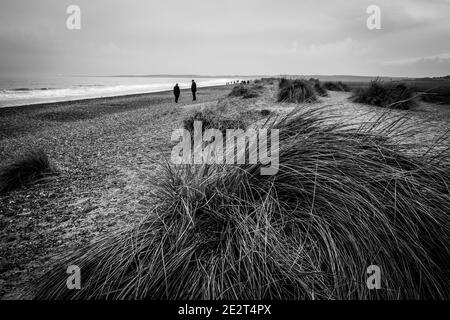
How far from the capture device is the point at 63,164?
515 cm

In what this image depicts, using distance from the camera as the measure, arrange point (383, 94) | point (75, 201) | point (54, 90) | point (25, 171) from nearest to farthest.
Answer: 1. point (75, 201)
2. point (25, 171)
3. point (383, 94)
4. point (54, 90)

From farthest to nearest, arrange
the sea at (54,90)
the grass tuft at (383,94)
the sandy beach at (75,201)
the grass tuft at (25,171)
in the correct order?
the sea at (54,90)
the grass tuft at (383,94)
the grass tuft at (25,171)
the sandy beach at (75,201)

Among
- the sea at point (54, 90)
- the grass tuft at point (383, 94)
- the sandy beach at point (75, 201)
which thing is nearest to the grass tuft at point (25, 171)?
the sandy beach at point (75, 201)

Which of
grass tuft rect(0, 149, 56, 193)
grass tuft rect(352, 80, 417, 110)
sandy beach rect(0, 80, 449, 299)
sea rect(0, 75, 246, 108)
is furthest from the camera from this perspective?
sea rect(0, 75, 246, 108)

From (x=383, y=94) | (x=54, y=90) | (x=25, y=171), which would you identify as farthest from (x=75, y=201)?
(x=54, y=90)

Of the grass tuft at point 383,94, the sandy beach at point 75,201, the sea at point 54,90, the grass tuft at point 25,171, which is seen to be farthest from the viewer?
the sea at point 54,90

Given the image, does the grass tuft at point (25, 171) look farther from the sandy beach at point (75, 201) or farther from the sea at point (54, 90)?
the sea at point (54, 90)

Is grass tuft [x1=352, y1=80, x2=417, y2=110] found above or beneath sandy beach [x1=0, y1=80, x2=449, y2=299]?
above

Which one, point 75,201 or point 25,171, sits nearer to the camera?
point 75,201

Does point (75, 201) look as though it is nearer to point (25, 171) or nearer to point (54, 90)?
point (25, 171)

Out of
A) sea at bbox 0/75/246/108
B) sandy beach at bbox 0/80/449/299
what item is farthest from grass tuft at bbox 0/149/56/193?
sea at bbox 0/75/246/108

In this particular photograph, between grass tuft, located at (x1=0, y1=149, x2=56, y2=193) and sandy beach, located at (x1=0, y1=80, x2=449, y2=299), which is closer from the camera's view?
sandy beach, located at (x1=0, y1=80, x2=449, y2=299)

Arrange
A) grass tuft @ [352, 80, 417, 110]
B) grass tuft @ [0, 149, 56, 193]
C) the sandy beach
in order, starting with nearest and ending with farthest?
1. the sandy beach
2. grass tuft @ [0, 149, 56, 193]
3. grass tuft @ [352, 80, 417, 110]

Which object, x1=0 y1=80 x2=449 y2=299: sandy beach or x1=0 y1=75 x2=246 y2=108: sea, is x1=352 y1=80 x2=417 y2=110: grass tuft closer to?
x1=0 y1=80 x2=449 y2=299: sandy beach
